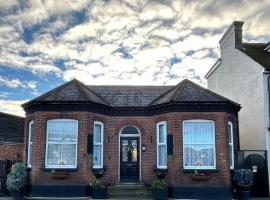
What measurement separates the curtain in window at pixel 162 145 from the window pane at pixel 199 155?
1.20m

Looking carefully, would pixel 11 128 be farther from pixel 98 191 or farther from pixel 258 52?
pixel 258 52

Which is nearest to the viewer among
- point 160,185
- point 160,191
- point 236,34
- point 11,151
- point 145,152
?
point 160,191

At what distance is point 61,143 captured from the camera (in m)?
18.3

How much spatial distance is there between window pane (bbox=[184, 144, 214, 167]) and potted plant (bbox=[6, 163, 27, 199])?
26.8ft

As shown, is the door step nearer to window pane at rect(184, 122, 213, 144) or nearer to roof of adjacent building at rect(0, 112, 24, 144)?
window pane at rect(184, 122, 213, 144)

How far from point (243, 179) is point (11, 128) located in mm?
15940

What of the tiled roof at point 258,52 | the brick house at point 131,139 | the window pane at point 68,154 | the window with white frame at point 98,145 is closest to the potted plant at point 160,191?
the brick house at point 131,139

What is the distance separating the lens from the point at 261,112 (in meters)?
19.3

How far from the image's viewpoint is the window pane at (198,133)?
59.9 feet

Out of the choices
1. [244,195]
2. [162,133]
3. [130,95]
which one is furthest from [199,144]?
[130,95]

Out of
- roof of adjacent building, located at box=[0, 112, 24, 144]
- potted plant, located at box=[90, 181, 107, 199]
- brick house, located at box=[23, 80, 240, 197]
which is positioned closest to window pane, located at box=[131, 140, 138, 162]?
brick house, located at box=[23, 80, 240, 197]

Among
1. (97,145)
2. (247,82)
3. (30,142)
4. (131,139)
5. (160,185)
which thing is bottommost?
(160,185)

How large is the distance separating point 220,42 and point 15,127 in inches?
627

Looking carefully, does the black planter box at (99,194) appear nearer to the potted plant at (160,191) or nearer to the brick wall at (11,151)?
the potted plant at (160,191)
